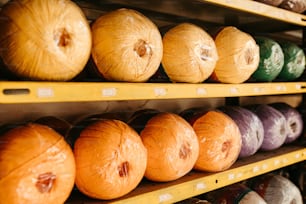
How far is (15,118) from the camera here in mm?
1680

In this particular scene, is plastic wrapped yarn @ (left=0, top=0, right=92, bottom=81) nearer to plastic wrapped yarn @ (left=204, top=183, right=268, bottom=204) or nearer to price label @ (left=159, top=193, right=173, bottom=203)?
price label @ (left=159, top=193, right=173, bottom=203)

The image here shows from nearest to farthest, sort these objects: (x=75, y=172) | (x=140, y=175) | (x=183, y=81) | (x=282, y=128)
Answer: (x=75, y=172)
(x=140, y=175)
(x=183, y=81)
(x=282, y=128)

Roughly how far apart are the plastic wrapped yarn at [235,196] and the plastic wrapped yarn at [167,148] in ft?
1.75

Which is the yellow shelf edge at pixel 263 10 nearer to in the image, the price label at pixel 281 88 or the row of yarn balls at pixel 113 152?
the price label at pixel 281 88

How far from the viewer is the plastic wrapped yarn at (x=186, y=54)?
157cm

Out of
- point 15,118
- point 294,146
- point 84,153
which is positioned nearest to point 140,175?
point 84,153

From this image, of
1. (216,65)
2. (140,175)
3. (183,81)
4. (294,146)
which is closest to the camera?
(140,175)

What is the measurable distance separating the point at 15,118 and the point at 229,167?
43.5 inches

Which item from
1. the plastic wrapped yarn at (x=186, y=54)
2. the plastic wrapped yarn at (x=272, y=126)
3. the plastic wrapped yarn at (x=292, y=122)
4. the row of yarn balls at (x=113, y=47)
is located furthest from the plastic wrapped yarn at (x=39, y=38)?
the plastic wrapped yarn at (x=292, y=122)

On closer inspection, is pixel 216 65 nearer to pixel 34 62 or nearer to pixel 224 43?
pixel 224 43

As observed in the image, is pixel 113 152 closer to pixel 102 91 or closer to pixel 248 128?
pixel 102 91

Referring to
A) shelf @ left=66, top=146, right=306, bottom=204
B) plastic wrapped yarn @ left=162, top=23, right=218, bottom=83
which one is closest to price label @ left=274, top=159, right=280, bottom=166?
shelf @ left=66, top=146, right=306, bottom=204

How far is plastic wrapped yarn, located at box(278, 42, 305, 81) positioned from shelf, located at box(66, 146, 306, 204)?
1.60 ft

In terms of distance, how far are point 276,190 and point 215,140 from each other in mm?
788
